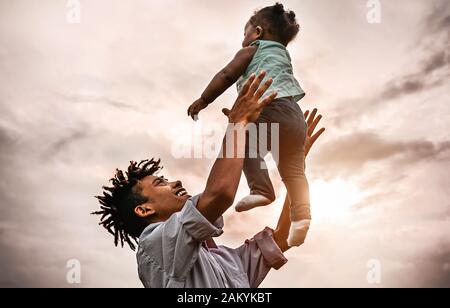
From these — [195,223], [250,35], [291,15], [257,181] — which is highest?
[291,15]

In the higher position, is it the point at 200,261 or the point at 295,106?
the point at 295,106

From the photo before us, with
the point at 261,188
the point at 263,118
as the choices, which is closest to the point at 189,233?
the point at 261,188

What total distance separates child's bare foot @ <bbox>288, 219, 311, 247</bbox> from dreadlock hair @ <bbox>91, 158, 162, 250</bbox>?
0.86 metres

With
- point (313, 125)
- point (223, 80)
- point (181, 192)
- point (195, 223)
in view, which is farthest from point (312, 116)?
point (195, 223)

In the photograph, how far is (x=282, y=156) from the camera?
288 cm

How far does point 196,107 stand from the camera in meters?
2.66

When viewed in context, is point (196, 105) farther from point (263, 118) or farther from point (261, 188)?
point (261, 188)

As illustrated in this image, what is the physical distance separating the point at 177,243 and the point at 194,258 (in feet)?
0.39

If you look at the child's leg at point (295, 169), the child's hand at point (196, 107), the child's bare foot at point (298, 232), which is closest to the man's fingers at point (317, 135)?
the child's leg at point (295, 169)

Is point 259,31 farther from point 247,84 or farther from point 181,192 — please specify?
point 181,192

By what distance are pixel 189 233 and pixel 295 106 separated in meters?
0.97

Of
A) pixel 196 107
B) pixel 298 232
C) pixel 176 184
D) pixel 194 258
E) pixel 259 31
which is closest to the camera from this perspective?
pixel 194 258
